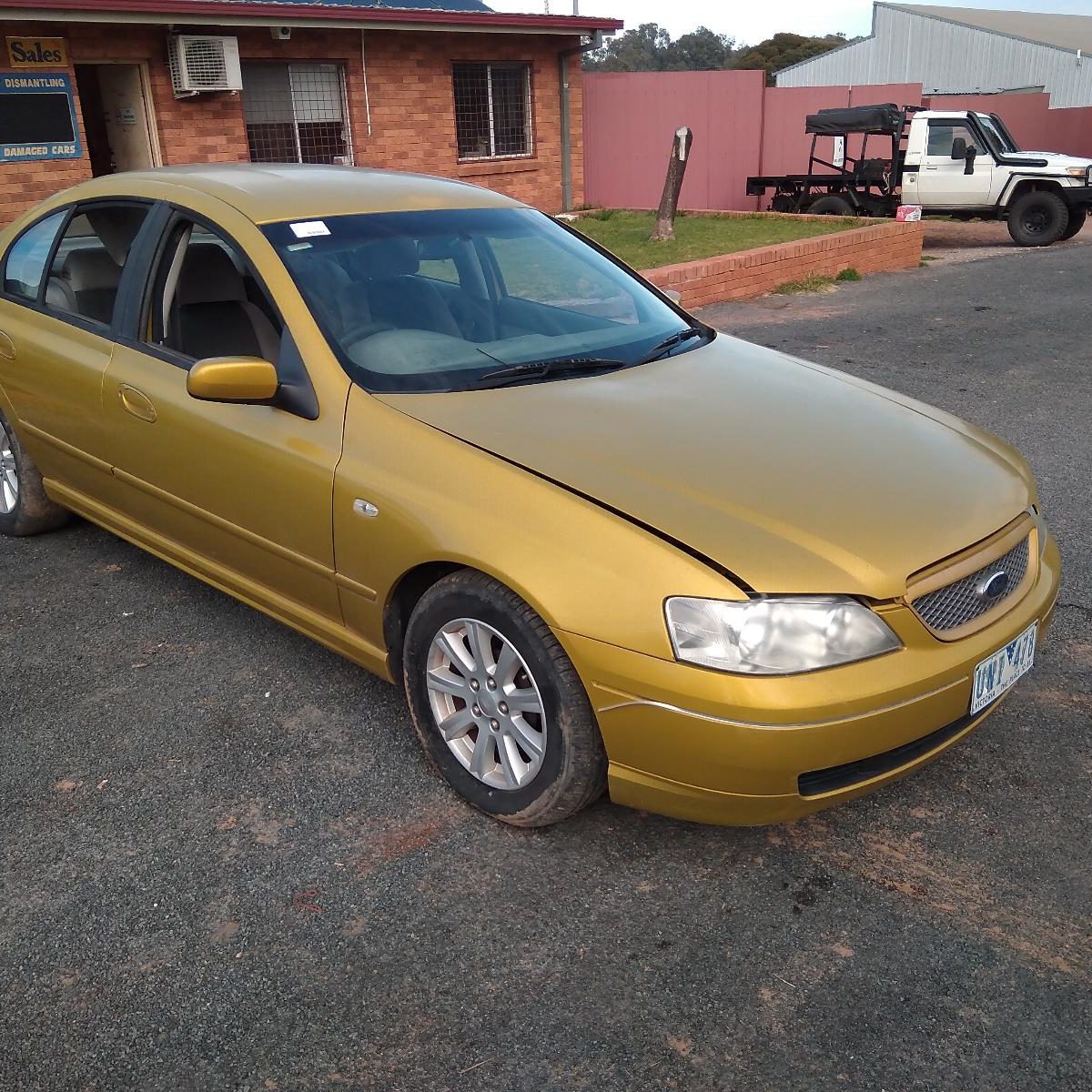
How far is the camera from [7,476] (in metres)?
4.88

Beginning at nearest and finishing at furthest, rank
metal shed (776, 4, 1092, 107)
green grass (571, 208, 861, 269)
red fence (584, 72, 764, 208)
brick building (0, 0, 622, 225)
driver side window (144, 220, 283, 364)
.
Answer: driver side window (144, 220, 283, 364)
brick building (0, 0, 622, 225)
green grass (571, 208, 861, 269)
red fence (584, 72, 764, 208)
metal shed (776, 4, 1092, 107)

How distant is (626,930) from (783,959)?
356mm

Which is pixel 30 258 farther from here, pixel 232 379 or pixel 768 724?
pixel 768 724

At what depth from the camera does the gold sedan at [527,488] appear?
99.1 inches

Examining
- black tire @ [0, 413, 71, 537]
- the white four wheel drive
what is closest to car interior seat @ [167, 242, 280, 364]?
black tire @ [0, 413, 71, 537]

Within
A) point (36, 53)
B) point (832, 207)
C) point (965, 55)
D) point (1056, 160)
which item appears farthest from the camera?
point (965, 55)

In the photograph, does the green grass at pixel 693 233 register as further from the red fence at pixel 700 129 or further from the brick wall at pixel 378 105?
the red fence at pixel 700 129

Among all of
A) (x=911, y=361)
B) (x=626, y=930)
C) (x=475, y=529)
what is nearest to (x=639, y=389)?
(x=475, y=529)

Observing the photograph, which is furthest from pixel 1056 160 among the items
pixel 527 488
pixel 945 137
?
pixel 527 488

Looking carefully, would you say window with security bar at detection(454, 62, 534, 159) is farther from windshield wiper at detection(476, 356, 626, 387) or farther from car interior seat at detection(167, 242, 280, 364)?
windshield wiper at detection(476, 356, 626, 387)

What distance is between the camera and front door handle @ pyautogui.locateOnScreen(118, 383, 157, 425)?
3.73 meters

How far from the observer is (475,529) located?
9.09 ft

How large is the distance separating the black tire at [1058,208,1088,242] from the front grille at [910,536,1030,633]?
15.4m

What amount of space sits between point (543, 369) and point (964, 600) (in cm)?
138
